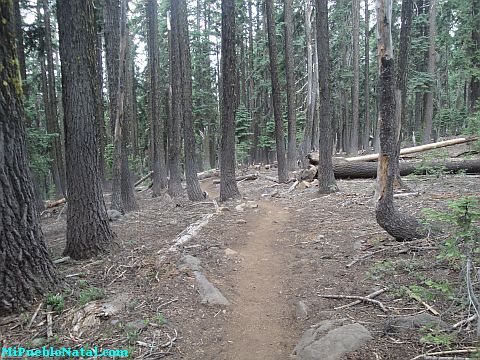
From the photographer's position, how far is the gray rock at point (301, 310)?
458cm

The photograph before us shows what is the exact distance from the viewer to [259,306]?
5.02m

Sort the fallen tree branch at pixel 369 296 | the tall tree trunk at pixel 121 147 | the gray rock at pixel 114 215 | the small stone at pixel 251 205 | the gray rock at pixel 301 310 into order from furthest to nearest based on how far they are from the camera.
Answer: the gray rock at pixel 114 215
the tall tree trunk at pixel 121 147
the small stone at pixel 251 205
the gray rock at pixel 301 310
the fallen tree branch at pixel 369 296

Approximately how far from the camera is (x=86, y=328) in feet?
13.5

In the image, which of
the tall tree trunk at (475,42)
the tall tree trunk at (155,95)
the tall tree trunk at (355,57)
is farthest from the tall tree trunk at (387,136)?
the tall tree trunk at (355,57)

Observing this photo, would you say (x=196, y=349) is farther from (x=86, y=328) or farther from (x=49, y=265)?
(x=49, y=265)

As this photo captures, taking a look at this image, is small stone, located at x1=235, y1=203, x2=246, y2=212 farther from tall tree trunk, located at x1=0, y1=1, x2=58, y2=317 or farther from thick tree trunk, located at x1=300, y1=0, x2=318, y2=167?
thick tree trunk, located at x1=300, y1=0, x2=318, y2=167

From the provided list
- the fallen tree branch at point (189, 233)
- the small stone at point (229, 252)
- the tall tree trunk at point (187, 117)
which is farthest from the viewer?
the tall tree trunk at point (187, 117)

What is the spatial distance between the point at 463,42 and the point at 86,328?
2405cm

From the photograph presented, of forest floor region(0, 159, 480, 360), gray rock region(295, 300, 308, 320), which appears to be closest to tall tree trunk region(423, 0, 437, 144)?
forest floor region(0, 159, 480, 360)

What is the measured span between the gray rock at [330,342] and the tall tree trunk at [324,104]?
27.5 ft

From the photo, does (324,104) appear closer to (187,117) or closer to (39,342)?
(187,117)

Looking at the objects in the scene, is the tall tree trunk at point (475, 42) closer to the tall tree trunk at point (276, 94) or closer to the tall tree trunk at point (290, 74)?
the tall tree trunk at point (290, 74)

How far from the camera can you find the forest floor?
12.6ft

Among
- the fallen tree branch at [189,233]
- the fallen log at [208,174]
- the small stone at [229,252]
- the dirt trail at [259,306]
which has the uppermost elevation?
the fallen log at [208,174]
